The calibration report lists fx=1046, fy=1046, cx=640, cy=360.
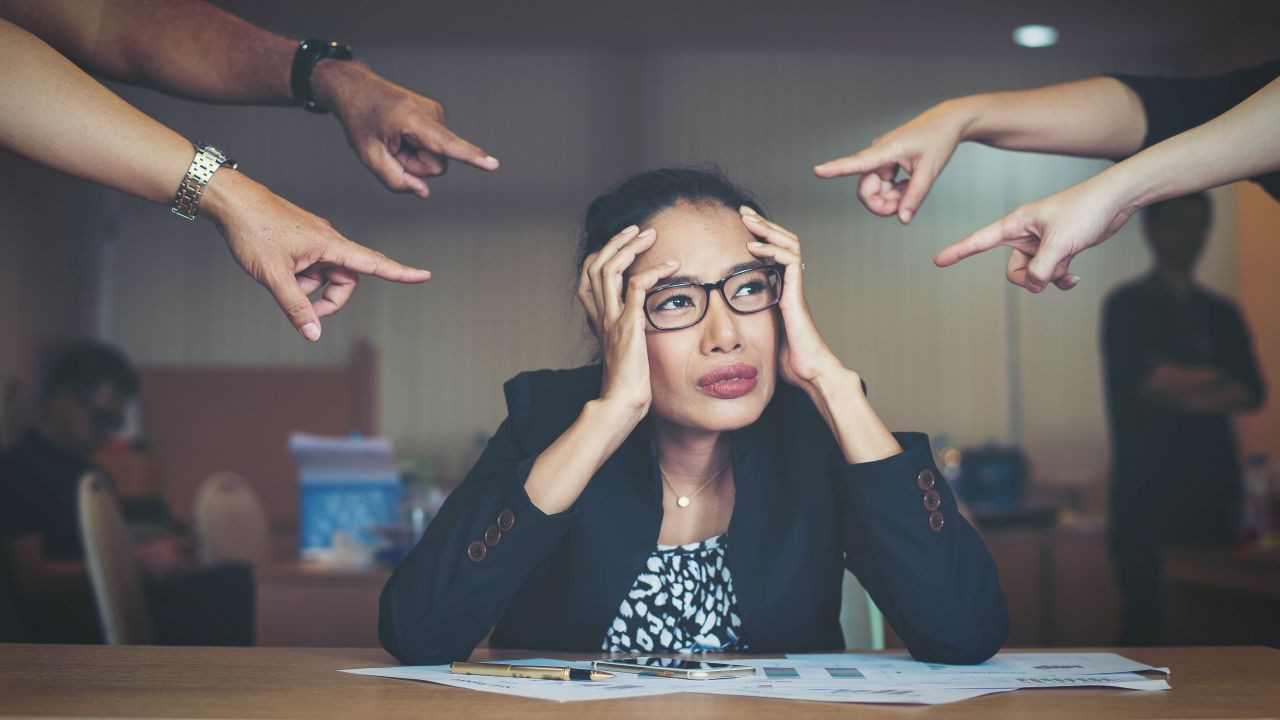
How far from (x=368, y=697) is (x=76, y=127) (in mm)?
678

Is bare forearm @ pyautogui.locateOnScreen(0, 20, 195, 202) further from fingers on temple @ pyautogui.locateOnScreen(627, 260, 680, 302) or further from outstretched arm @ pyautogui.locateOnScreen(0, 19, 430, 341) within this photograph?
fingers on temple @ pyautogui.locateOnScreen(627, 260, 680, 302)

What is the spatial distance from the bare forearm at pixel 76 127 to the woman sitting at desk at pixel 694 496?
547mm

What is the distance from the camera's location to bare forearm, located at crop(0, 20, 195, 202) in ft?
3.63

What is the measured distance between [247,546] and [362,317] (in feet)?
5.92

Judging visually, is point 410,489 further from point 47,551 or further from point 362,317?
point 362,317

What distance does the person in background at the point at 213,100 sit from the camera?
112cm

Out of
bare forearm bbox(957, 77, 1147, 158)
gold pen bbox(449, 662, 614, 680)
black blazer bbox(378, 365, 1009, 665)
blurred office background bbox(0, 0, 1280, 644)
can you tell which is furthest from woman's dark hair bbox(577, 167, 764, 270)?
blurred office background bbox(0, 0, 1280, 644)

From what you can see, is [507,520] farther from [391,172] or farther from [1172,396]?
[1172,396]

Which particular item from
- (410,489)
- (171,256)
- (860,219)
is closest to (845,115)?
(860,219)

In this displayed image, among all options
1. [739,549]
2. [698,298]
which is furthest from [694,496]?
[698,298]

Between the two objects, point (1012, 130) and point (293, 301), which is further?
point (1012, 130)

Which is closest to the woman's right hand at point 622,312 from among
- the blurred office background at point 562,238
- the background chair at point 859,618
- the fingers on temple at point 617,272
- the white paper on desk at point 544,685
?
the fingers on temple at point 617,272

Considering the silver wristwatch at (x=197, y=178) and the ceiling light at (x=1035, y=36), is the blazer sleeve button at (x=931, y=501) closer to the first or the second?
the silver wristwatch at (x=197, y=178)

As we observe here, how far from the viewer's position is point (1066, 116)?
4.76ft
